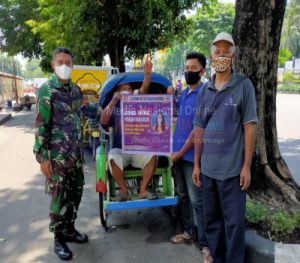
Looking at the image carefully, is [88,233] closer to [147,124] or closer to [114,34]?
[147,124]

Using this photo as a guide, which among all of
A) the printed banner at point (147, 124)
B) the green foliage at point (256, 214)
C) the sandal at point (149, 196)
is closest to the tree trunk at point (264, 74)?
the green foliage at point (256, 214)

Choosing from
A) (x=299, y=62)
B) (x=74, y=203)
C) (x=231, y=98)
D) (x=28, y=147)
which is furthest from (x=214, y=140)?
(x=299, y=62)

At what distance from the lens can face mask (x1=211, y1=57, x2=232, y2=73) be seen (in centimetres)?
290

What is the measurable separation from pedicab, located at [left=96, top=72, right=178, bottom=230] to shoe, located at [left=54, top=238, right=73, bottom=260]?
57 cm

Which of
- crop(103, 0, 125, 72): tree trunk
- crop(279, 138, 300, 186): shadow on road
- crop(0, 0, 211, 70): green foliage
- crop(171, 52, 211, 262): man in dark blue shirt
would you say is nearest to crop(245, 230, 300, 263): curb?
crop(171, 52, 211, 262): man in dark blue shirt

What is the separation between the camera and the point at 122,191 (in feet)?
13.8

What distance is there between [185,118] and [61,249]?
178 centimetres

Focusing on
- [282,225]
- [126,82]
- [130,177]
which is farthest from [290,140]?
[282,225]

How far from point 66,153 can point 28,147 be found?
709 cm

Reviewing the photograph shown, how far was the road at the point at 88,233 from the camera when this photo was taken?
374 centimetres

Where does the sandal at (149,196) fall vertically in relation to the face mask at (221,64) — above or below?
below

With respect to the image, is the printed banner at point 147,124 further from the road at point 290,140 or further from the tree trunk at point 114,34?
the tree trunk at point 114,34

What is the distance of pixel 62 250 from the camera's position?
145 inches

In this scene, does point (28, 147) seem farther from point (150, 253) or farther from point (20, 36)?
point (20, 36)
